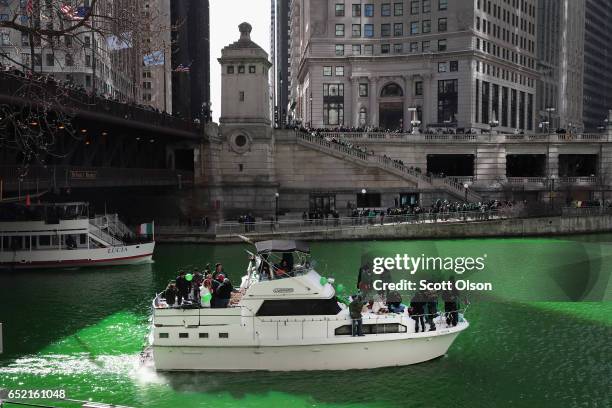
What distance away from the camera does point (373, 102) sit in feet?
363

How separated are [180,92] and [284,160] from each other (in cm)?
12903

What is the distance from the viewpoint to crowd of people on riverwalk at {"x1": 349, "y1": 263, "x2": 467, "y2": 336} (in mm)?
25938

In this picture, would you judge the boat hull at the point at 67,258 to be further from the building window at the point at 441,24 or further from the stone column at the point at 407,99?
the building window at the point at 441,24

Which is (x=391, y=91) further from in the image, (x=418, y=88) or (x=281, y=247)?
(x=281, y=247)

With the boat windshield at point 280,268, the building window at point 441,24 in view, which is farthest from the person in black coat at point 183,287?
the building window at point 441,24

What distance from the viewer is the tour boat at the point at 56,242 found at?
4838cm

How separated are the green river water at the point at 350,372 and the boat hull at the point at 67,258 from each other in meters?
3.36

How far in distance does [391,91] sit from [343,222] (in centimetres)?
5340

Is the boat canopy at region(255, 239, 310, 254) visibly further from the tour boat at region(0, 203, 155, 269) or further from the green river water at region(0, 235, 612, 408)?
the tour boat at region(0, 203, 155, 269)

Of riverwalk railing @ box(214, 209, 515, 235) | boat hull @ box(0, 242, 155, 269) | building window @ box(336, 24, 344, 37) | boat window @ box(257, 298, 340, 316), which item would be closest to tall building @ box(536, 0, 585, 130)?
building window @ box(336, 24, 344, 37)

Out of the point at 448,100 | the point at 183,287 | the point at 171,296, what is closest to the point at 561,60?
the point at 448,100

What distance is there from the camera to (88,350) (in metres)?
28.4

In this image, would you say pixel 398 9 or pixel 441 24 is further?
pixel 398 9

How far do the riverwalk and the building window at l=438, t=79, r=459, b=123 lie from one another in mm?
44441
